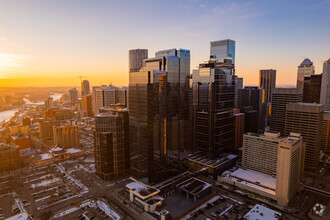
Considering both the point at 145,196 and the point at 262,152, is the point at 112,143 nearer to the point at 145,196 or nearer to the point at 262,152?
the point at 145,196

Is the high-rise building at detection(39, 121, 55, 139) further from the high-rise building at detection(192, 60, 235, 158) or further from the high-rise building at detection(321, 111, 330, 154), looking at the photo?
the high-rise building at detection(321, 111, 330, 154)

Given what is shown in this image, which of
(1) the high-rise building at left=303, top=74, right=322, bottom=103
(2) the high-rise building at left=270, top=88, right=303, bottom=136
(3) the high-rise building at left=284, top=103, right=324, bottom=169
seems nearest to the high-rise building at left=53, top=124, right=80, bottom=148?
(2) the high-rise building at left=270, top=88, right=303, bottom=136

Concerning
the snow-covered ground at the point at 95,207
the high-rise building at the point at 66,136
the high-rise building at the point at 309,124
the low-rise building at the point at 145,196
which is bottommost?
the snow-covered ground at the point at 95,207

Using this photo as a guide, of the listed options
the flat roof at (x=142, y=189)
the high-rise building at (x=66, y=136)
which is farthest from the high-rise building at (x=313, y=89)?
the high-rise building at (x=66, y=136)

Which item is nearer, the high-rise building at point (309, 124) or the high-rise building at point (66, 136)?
the high-rise building at point (309, 124)

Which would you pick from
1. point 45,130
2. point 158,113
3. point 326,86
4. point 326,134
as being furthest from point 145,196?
point 326,86

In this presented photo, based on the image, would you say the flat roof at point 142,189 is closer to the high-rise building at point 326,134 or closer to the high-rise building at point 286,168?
the high-rise building at point 286,168
